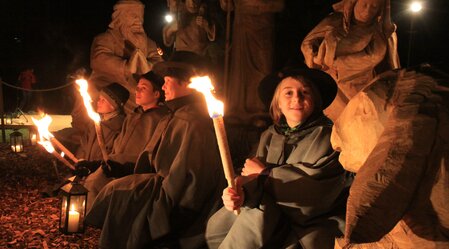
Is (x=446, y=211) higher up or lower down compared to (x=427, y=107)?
lower down

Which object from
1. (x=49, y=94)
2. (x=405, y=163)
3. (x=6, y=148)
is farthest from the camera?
(x=49, y=94)

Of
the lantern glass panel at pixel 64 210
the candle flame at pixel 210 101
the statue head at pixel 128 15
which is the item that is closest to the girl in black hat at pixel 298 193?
the candle flame at pixel 210 101

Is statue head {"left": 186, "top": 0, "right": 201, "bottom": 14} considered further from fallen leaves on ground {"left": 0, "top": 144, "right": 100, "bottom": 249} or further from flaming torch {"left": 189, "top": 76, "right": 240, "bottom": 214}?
flaming torch {"left": 189, "top": 76, "right": 240, "bottom": 214}

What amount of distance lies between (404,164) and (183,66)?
317 cm

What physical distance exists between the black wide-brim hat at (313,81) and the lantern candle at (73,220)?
2.47 m

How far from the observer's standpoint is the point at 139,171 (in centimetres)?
450

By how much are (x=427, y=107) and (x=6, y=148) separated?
11.2 meters

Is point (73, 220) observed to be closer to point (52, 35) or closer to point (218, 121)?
point (218, 121)

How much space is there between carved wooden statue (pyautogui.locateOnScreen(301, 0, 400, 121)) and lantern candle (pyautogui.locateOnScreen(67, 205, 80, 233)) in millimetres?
3047

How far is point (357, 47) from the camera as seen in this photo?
5297 millimetres

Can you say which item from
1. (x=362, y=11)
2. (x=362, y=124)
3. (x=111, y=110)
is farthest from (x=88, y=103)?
(x=362, y=11)

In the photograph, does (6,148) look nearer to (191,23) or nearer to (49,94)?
(191,23)

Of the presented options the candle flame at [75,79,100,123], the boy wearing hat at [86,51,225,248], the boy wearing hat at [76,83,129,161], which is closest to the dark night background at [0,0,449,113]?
the boy wearing hat at [76,83,129,161]

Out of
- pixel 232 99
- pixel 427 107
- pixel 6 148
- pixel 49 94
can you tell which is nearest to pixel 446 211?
pixel 427 107
